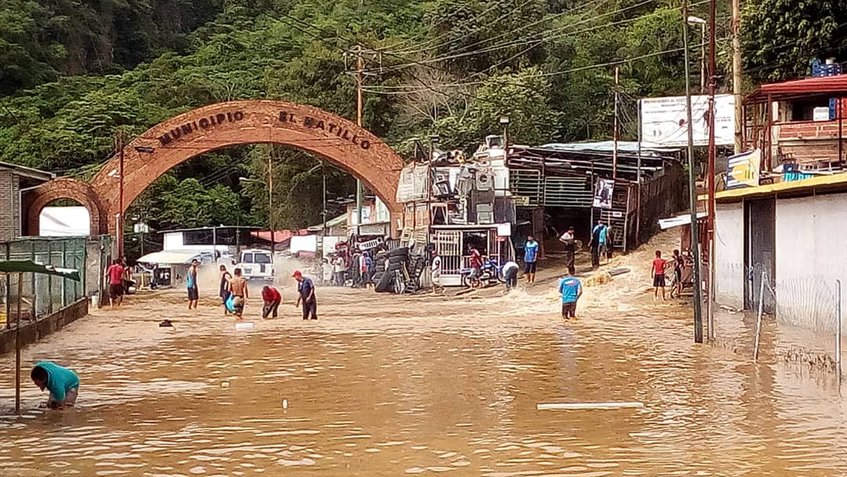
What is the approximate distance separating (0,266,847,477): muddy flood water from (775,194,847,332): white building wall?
2.41 m

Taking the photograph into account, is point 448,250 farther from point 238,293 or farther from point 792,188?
point 792,188

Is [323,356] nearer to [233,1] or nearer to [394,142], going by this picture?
[394,142]

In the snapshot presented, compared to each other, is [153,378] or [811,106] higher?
[811,106]

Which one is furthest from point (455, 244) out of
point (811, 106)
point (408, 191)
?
point (811, 106)

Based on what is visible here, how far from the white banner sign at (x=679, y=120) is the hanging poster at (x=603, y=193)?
17353 mm

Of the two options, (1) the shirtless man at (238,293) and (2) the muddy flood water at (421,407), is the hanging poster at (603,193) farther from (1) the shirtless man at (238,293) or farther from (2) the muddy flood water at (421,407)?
(1) the shirtless man at (238,293)

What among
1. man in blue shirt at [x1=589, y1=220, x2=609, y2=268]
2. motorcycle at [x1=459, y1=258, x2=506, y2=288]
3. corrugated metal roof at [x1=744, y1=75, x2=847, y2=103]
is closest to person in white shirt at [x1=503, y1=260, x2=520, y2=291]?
motorcycle at [x1=459, y1=258, x2=506, y2=288]

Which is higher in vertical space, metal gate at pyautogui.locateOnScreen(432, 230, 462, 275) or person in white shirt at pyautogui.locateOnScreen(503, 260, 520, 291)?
metal gate at pyautogui.locateOnScreen(432, 230, 462, 275)

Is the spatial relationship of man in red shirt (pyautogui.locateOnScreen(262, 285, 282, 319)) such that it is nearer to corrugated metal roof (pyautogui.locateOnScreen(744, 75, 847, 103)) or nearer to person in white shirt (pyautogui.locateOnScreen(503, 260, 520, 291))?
person in white shirt (pyautogui.locateOnScreen(503, 260, 520, 291))

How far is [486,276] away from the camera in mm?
39812

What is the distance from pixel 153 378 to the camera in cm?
1770

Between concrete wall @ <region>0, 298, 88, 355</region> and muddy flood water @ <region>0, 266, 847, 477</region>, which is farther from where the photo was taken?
concrete wall @ <region>0, 298, 88, 355</region>

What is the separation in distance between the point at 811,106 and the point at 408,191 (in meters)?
15.6

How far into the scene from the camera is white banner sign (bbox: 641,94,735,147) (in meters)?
21.9
